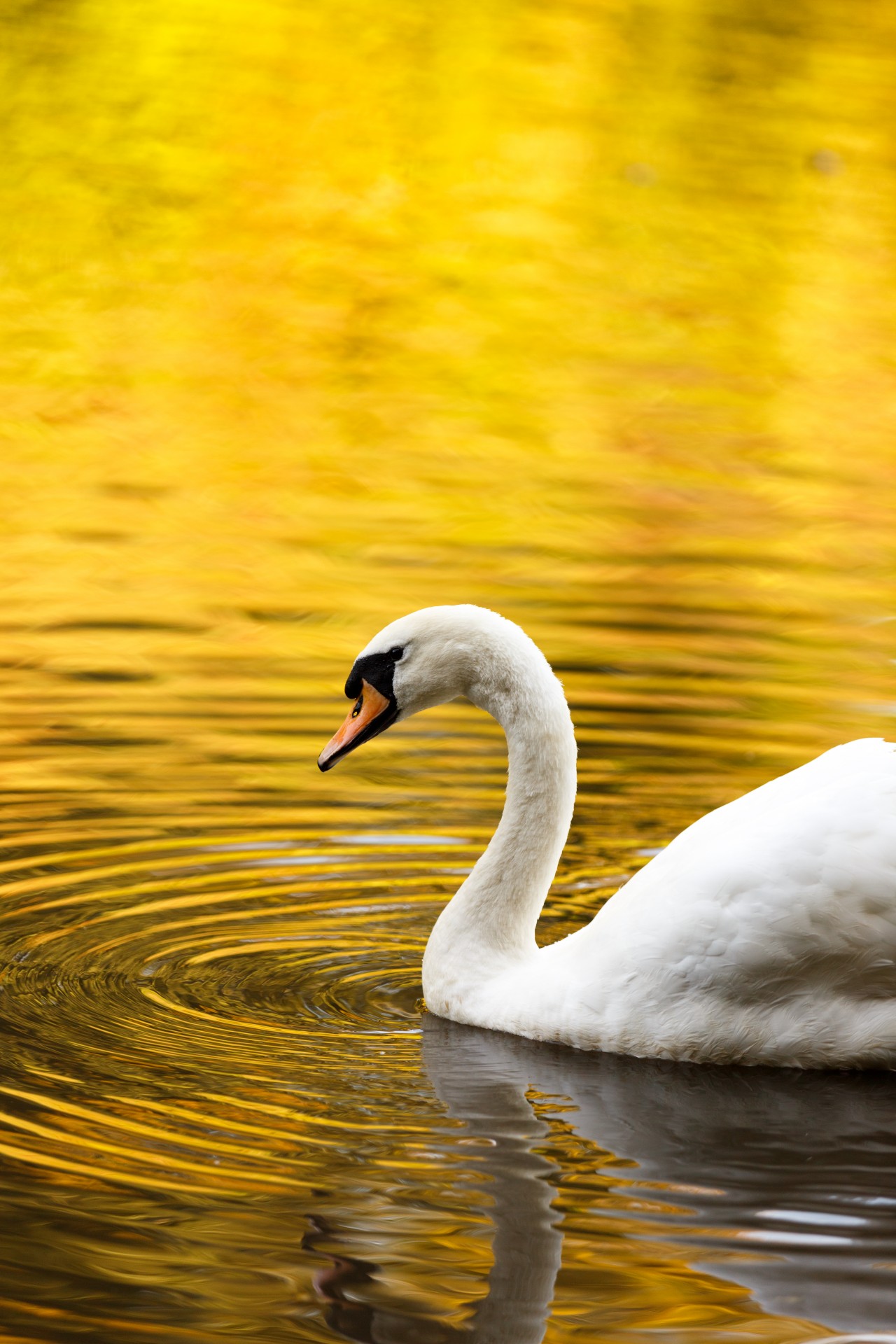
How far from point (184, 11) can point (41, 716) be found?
72.4 feet

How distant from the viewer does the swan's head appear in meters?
6.64

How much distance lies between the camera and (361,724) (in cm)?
677

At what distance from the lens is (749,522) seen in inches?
513

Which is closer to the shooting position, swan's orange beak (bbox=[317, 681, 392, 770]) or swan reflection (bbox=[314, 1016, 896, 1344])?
swan reflection (bbox=[314, 1016, 896, 1344])

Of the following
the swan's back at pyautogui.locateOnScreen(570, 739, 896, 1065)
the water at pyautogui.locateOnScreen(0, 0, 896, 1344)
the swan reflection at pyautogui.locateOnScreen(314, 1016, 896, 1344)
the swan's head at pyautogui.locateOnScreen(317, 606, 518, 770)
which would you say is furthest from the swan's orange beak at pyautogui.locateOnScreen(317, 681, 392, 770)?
the swan's back at pyautogui.locateOnScreen(570, 739, 896, 1065)

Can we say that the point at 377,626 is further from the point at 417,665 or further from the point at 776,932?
the point at 776,932

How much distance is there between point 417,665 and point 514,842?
61 cm

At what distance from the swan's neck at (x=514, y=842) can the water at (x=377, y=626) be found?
0.20m

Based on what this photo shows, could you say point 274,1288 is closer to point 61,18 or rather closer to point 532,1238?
point 532,1238

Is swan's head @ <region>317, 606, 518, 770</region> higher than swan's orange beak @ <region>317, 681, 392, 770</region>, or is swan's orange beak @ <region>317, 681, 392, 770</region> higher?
swan's head @ <region>317, 606, 518, 770</region>

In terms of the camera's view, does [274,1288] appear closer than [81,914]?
Yes

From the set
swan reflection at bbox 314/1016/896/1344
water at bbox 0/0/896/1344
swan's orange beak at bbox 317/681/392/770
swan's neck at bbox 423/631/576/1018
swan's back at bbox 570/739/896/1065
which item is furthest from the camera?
swan's orange beak at bbox 317/681/392/770

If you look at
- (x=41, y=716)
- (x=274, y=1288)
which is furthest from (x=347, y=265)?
(x=274, y=1288)

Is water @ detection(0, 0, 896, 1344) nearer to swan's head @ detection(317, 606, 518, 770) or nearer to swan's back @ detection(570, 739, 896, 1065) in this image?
swan's back @ detection(570, 739, 896, 1065)
